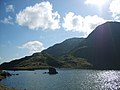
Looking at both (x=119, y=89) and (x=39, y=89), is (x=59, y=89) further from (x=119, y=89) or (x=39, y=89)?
(x=119, y=89)

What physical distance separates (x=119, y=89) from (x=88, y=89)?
13648 mm

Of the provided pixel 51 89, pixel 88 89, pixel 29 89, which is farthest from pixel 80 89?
pixel 29 89

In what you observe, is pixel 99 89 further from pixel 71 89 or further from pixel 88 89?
pixel 71 89

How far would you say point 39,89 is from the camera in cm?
9881

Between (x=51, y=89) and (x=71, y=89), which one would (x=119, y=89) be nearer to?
(x=71, y=89)

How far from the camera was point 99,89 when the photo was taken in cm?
9706

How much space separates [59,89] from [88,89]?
12.8 meters

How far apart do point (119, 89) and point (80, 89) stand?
17.1 m

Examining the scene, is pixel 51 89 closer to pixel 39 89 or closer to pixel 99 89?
pixel 39 89

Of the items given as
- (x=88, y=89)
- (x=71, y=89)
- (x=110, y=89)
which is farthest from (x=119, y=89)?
(x=71, y=89)

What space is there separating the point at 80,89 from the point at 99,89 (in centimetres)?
834

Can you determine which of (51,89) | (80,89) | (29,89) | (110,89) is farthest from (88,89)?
(29,89)

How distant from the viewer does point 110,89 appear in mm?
97750

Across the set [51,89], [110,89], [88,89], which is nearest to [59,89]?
[51,89]
